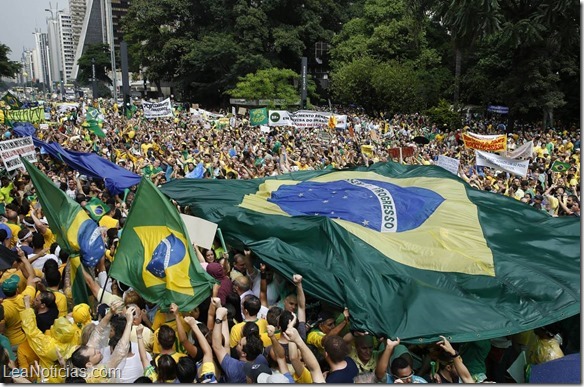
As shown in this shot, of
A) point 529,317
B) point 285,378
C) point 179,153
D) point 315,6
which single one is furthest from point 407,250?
point 315,6

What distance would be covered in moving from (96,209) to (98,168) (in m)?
2.76

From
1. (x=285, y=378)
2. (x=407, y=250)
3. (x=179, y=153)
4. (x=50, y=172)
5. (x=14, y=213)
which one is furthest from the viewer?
(x=179, y=153)

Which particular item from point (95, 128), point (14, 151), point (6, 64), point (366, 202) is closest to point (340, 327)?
point (366, 202)

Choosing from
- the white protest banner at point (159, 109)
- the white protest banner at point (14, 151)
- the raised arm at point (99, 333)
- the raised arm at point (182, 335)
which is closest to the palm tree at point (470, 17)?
the white protest banner at point (159, 109)

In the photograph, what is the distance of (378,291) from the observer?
485 cm

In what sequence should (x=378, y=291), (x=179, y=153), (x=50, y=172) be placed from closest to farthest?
(x=378, y=291) → (x=50, y=172) → (x=179, y=153)

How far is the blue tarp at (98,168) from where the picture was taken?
9.70m

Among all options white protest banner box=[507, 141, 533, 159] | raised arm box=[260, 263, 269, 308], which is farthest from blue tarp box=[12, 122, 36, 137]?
white protest banner box=[507, 141, 533, 159]

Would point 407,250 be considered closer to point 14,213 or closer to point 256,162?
point 14,213

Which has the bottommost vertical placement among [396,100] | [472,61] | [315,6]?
[396,100]

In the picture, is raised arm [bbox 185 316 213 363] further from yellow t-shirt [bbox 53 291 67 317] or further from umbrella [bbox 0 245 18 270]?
umbrella [bbox 0 245 18 270]

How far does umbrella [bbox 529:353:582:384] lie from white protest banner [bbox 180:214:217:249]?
133 inches

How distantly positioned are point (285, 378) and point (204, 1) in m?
45.4

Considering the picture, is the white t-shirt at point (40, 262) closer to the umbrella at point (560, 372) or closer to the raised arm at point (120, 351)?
the raised arm at point (120, 351)
